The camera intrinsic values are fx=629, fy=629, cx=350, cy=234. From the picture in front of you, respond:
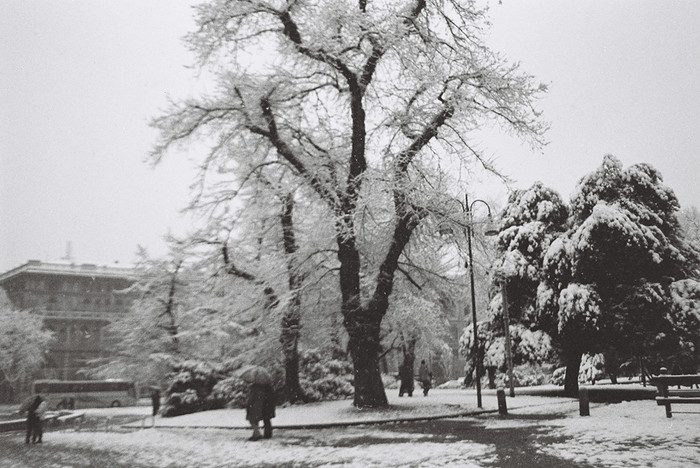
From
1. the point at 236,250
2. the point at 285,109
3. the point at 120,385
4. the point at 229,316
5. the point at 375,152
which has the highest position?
the point at 285,109

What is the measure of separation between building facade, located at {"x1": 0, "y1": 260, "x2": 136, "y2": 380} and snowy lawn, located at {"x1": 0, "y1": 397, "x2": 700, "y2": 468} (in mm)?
51277

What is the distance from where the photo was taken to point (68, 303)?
71500mm

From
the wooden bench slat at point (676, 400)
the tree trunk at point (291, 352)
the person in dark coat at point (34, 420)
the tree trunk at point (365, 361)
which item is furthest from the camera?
the tree trunk at point (291, 352)

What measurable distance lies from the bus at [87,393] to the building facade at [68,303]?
7.84 m

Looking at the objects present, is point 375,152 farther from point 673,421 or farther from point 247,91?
point 673,421

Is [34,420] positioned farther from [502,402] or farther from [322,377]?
[502,402]

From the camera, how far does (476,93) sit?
2123cm

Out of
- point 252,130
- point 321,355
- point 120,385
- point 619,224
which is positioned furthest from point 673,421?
point 120,385

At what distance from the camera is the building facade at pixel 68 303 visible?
213 ft

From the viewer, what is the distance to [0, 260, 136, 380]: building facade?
6506 cm

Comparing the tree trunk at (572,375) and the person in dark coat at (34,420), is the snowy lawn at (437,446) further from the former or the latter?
the tree trunk at (572,375)

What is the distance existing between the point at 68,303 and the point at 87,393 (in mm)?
17821

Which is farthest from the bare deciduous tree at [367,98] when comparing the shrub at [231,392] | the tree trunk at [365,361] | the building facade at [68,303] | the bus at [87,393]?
the building facade at [68,303]

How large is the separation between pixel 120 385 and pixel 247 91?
45705 mm
